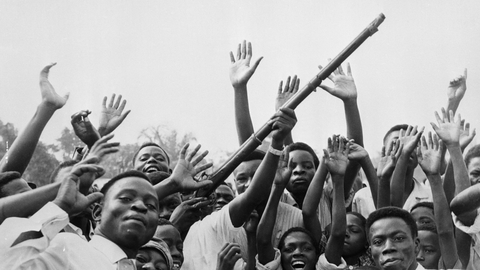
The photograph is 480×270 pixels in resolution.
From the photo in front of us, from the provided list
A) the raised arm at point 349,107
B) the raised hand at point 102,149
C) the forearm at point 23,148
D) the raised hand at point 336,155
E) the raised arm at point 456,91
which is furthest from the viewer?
the raised arm at point 456,91

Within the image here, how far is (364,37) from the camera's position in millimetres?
5879

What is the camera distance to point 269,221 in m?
5.58

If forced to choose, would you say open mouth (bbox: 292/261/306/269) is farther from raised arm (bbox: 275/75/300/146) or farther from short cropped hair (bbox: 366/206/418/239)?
raised arm (bbox: 275/75/300/146)

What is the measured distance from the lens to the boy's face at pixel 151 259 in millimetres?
4980

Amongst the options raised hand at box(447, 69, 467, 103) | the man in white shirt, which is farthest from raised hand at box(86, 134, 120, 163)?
raised hand at box(447, 69, 467, 103)

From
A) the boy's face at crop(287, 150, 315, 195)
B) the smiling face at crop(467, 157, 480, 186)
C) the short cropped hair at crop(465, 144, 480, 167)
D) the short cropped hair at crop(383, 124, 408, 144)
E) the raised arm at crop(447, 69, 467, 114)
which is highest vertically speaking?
the raised arm at crop(447, 69, 467, 114)

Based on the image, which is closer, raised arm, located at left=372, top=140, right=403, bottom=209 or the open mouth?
the open mouth

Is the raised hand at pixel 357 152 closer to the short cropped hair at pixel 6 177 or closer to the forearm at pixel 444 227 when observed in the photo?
the forearm at pixel 444 227

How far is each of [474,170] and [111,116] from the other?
3.26m

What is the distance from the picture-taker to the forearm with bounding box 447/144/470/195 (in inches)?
229

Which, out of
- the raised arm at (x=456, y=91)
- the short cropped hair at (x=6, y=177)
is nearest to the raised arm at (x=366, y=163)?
the raised arm at (x=456, y=91)

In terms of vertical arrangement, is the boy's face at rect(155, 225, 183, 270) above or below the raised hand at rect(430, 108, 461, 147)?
below

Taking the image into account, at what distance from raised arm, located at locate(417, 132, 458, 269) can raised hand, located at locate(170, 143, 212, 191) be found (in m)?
1.80

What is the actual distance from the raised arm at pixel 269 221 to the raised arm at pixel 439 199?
47.3 inches
